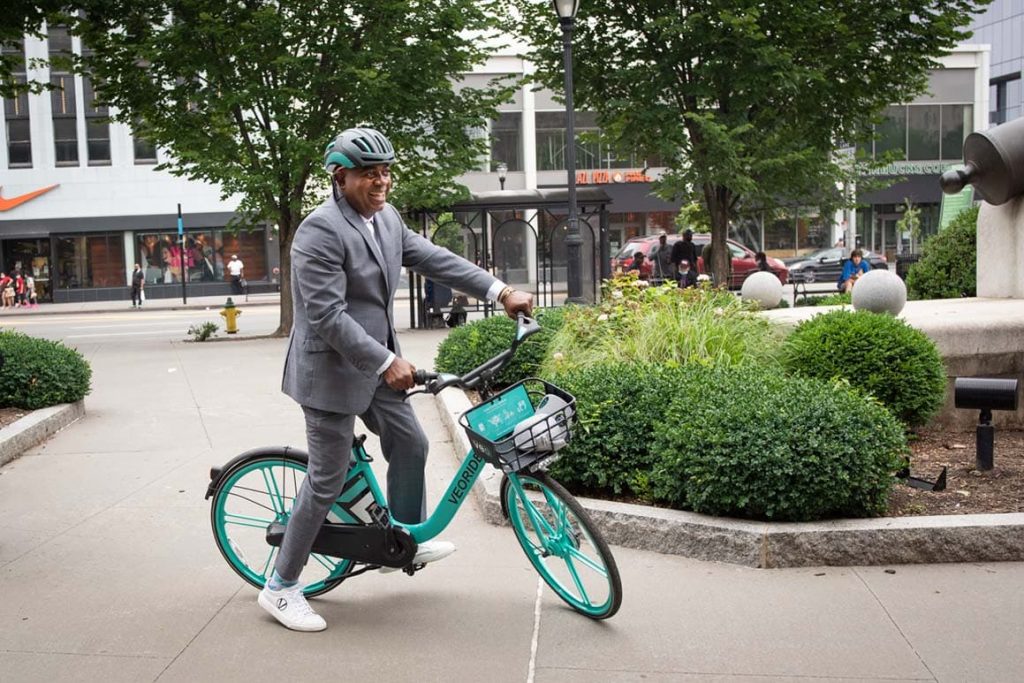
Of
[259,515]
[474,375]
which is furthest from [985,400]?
[259,515]

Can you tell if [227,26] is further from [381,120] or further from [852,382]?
[852,382]

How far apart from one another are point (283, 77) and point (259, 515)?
16680mm

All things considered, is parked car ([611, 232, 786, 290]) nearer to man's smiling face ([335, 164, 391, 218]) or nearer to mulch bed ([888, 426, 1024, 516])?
mulch bed ([888, 426, 1024, 516])

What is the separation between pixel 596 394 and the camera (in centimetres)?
654

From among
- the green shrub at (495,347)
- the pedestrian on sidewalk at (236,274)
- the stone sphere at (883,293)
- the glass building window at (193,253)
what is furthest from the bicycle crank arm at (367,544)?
the glass building window at (193,253)

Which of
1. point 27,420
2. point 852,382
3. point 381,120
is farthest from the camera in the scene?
point 381,120

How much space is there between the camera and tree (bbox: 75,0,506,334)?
1966 cm

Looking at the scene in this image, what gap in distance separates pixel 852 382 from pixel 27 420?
6.52 metres

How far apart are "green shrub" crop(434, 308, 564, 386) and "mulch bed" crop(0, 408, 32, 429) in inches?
145

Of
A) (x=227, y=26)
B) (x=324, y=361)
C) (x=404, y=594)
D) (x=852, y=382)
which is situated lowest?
(x=404, y=594)

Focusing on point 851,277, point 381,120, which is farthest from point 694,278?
point 381,120

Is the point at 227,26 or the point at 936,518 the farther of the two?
the point at 227,26

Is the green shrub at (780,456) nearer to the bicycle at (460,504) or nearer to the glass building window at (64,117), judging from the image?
the bicycle at (460,504)

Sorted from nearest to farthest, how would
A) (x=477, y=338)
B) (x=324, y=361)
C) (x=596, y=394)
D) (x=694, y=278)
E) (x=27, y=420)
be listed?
(x=324, y=361) < (x=596, y=394) < (x=27, y=420) < (x=477, y=338) < (x=694, y=278)
